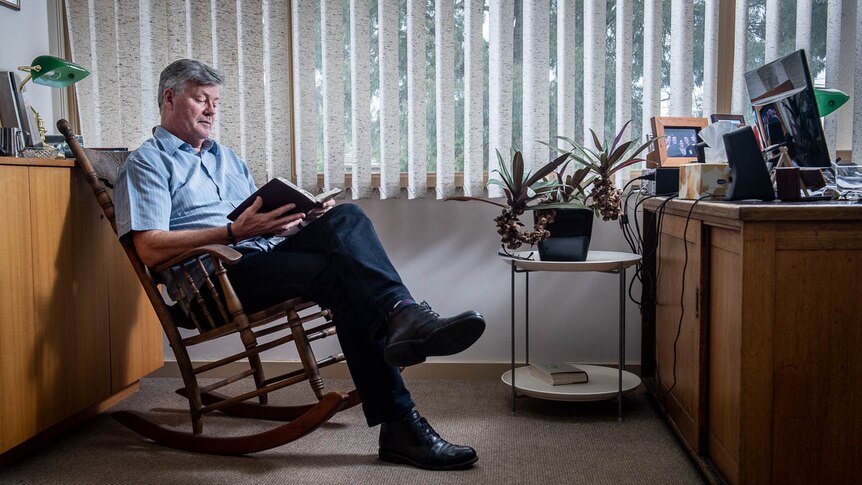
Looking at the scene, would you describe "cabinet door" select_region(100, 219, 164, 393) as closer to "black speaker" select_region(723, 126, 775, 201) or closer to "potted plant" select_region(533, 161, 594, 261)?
"potted plant" select_region(533, 161, 594, 261)

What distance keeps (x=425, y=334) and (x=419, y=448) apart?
37cm

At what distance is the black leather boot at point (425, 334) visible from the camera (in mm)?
1700

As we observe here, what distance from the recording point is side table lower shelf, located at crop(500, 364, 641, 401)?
227 centimetres

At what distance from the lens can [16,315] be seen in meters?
1.85

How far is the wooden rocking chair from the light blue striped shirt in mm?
85

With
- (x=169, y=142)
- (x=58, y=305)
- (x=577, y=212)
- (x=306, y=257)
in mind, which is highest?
(x=169, y=142)

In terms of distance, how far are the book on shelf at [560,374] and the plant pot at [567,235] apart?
1.25 ft

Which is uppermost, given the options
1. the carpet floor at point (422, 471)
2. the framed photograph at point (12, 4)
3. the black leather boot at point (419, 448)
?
the framed photograph at point (12, 4)

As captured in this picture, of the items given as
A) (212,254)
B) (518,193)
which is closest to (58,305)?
(212,254)

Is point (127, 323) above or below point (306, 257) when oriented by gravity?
below

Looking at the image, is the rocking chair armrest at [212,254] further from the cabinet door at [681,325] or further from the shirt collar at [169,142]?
the cabinet door at [681,325]

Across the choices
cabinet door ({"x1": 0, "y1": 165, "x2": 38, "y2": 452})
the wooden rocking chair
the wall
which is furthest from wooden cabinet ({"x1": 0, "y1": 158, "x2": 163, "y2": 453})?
the wall

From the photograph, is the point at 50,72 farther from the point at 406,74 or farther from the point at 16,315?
the point at 406,74

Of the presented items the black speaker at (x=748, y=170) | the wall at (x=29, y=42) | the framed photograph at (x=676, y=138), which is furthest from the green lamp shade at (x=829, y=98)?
the wall at (x=29, y=42)
